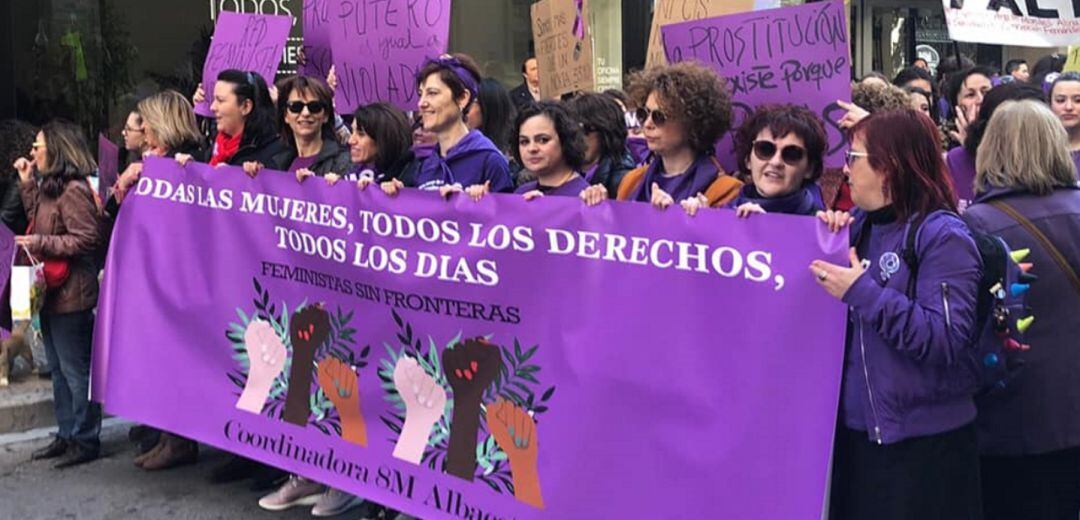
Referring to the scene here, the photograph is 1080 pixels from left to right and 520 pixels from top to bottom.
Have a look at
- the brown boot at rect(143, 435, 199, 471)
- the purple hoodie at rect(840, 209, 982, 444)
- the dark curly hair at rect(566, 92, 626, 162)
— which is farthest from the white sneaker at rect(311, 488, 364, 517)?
the purple hoodie at rect(840, 209, 982, 444)

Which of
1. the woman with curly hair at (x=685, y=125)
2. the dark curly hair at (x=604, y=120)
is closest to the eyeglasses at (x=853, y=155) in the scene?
the woman with curly hair at (x=685, y=125)

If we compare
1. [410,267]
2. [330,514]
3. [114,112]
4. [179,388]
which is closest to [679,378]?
[410,267]

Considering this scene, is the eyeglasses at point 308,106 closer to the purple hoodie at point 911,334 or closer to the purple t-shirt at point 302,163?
the purple t-shirt at point 302,163

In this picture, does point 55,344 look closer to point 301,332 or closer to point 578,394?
point 301,332

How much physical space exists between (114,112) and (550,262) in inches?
289

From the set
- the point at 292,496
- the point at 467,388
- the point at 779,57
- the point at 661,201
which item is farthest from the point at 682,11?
the point at 292,496

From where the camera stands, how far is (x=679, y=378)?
3346mm

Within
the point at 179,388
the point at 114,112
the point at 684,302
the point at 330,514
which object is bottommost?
the point at 330,514

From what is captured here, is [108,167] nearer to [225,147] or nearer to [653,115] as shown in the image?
[225,147]

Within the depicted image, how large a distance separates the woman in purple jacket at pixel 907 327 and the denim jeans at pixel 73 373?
387 centimetres

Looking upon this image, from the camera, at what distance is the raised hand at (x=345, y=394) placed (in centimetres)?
423

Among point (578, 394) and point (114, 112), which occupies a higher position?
point (114, 112)

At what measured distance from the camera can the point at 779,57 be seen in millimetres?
4043

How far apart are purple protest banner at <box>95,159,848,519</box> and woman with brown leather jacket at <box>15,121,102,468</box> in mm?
445
